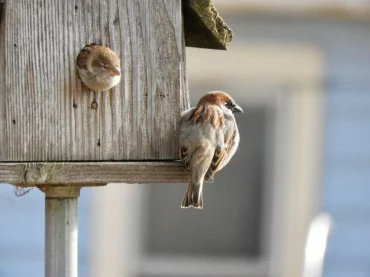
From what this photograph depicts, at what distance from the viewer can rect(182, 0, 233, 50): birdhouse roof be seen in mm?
2602

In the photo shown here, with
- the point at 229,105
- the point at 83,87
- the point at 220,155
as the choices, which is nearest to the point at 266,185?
the point at 229,105

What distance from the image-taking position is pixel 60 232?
2.40m

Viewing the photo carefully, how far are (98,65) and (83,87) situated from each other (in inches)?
3.8

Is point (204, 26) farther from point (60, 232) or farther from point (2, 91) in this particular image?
point (60, 232)

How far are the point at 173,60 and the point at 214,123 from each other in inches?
7.8

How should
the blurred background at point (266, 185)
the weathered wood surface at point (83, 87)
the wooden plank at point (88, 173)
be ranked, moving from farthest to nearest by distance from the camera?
the blurred background at point (266, 185) < the weathered wood surface at point (83, 87) < the wooden plank at point (88, 173)

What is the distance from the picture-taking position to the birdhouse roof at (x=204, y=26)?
2.60 metres

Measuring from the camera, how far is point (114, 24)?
252 centimetres

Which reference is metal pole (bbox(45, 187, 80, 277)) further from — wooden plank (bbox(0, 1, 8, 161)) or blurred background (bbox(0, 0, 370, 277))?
blurred background (bbox(0, 0, 370, 277))

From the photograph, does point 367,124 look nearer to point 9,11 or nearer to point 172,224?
point 172,224

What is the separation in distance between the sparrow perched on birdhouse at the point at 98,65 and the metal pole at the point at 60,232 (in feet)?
0.89

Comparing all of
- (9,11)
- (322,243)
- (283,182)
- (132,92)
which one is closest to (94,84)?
(132,92)

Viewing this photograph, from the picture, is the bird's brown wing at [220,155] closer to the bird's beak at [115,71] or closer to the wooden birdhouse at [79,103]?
the wooden birdhouse at [79,103]

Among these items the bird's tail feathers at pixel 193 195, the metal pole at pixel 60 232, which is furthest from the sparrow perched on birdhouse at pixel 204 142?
the metal pole at pixel 60 232
